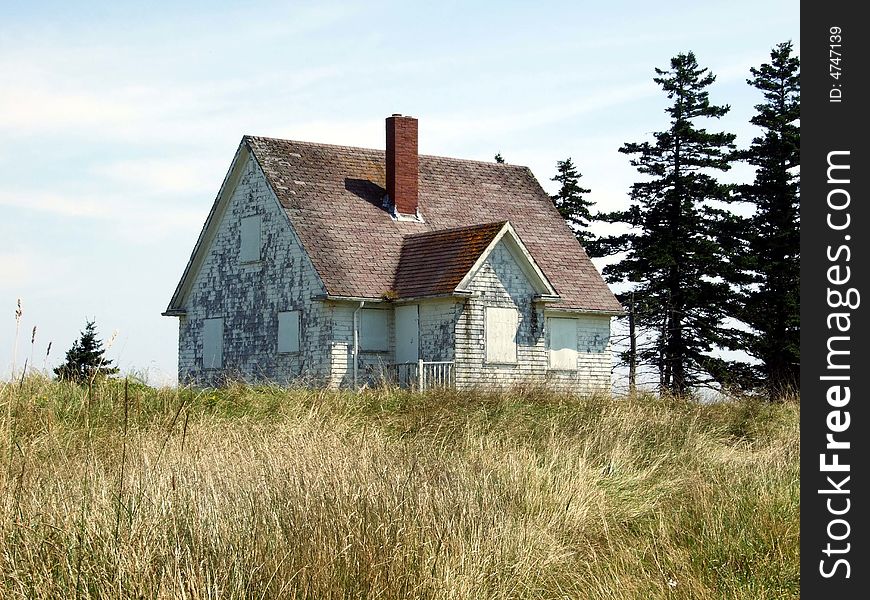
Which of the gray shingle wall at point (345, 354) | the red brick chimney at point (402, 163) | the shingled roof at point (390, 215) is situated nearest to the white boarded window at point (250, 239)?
the shingled roof at point (390, 215)

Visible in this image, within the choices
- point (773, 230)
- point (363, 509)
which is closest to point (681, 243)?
point (773, 230)

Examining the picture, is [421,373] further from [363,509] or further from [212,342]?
[363,509]

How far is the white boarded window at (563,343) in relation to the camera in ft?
106

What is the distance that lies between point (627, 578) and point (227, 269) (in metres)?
25.5

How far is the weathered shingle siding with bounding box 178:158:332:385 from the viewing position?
3023 cm

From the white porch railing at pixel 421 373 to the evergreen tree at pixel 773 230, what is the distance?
51.2ft

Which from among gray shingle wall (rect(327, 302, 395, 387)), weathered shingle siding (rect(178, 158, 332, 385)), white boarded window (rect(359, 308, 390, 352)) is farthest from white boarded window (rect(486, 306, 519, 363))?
weathered shingle siding (rect(178, 158, 332, 385))

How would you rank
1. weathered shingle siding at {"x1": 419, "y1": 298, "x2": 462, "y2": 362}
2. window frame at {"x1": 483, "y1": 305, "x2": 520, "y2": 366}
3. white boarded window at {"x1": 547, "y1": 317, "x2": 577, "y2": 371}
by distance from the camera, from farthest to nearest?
white boarded window at {"x1": 547, "y1": 317, "x2": 577, "y2": 371}
window frame at {"x1": 483, "y1": 305, "x2": 520, "y2": 366}
weathered shingle siding at {"x1": 419, "y1": 298, "x2": 462, "y2": 362}

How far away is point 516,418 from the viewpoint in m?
18.4

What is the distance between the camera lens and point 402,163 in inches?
1304

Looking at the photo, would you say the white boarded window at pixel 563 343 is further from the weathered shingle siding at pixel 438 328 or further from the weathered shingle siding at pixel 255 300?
the weathered shingle siding at pixel 255 300

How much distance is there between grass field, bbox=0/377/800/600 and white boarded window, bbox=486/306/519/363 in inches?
522

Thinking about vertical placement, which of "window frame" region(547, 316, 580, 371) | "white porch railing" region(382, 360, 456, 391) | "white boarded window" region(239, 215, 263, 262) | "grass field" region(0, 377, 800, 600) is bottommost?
"grass field" region(0, 377, 800, 600)

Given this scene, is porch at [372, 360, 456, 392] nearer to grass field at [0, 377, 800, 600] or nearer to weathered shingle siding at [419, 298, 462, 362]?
weathered shingle siding at [419, 298, 462, 362]
